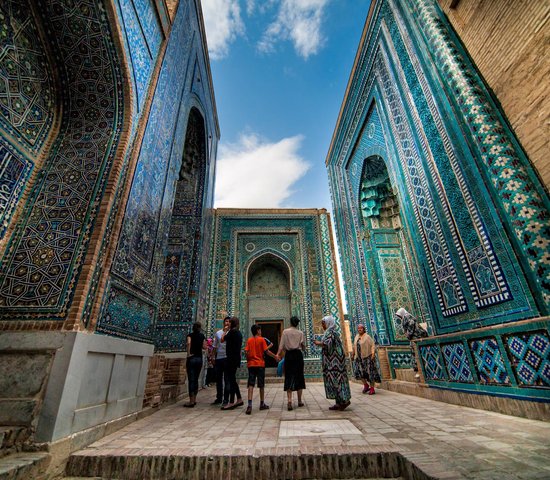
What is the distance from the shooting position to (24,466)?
164cm

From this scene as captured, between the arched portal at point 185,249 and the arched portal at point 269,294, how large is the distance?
4.95 meters

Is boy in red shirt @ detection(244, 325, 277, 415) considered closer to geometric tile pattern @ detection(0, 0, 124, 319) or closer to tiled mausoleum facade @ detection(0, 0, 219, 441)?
tiled mausoleum facade @ detection(0, 0, 219, 441)

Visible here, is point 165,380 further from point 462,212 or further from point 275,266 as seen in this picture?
point 275,266

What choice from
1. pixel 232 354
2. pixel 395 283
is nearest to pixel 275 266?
pixel 395 283

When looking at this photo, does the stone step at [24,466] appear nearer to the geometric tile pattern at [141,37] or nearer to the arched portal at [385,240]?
the geometric tile pattern at [141,37]

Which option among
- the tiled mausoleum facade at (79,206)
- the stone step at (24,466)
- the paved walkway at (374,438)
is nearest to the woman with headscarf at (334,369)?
the paved walkway at (374,438)

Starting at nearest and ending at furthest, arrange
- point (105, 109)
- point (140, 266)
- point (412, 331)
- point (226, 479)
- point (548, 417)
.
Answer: point (226, 479) → point (548, 417) → point (105, 109) → point (140, 266) → point (412, 331)

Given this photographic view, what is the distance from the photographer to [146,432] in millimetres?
2543

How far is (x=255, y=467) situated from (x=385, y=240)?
685 centimetres

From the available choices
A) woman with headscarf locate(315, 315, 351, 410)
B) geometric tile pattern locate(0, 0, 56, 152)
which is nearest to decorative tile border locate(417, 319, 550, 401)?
woman with headscarf locate(315, 315, 351, 410)

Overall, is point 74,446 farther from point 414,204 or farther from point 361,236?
point 361,236

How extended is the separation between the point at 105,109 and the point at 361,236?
6551 millimetres

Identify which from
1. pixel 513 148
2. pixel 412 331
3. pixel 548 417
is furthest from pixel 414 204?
pixel 548 417

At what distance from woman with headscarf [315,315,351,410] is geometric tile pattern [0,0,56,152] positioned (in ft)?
12.2
